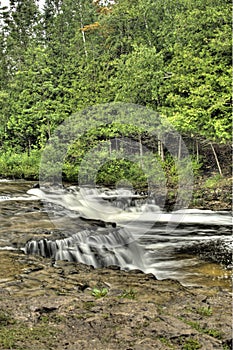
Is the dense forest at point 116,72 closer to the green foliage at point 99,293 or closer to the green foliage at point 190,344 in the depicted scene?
the green foliage at point 99,293

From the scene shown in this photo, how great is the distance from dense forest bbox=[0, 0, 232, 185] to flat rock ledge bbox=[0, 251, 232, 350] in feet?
39.8

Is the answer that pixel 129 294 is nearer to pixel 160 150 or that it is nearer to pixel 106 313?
pixel 106 313

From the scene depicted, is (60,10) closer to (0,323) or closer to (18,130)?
(18,130)

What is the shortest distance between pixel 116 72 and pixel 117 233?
16.5m

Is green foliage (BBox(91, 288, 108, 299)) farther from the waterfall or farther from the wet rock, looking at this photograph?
the wet rock

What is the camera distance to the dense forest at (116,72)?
57.7 ft

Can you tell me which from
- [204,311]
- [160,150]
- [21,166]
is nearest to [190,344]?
[204,311]

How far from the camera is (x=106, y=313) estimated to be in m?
4.40

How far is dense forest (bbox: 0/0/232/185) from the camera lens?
17594mm

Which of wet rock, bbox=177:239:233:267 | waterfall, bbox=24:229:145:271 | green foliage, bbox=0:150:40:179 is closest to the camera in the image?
waterfall, bbox=24:229:145:271

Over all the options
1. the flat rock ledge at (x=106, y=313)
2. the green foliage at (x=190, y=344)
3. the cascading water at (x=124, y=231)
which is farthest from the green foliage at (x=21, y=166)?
the green foliage at (x=190, y=344)

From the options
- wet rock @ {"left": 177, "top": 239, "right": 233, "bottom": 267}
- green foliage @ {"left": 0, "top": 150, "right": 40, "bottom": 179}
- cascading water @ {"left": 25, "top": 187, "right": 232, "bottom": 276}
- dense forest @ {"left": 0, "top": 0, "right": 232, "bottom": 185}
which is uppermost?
dense forest @ {"left": 0, "top": 0, "right": 232, "bottom": 185}

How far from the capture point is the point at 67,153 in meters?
22.6

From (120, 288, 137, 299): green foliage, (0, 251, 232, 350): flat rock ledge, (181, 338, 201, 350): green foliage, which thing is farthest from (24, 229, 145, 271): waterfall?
(181, 338, 201, 350): green foliage
